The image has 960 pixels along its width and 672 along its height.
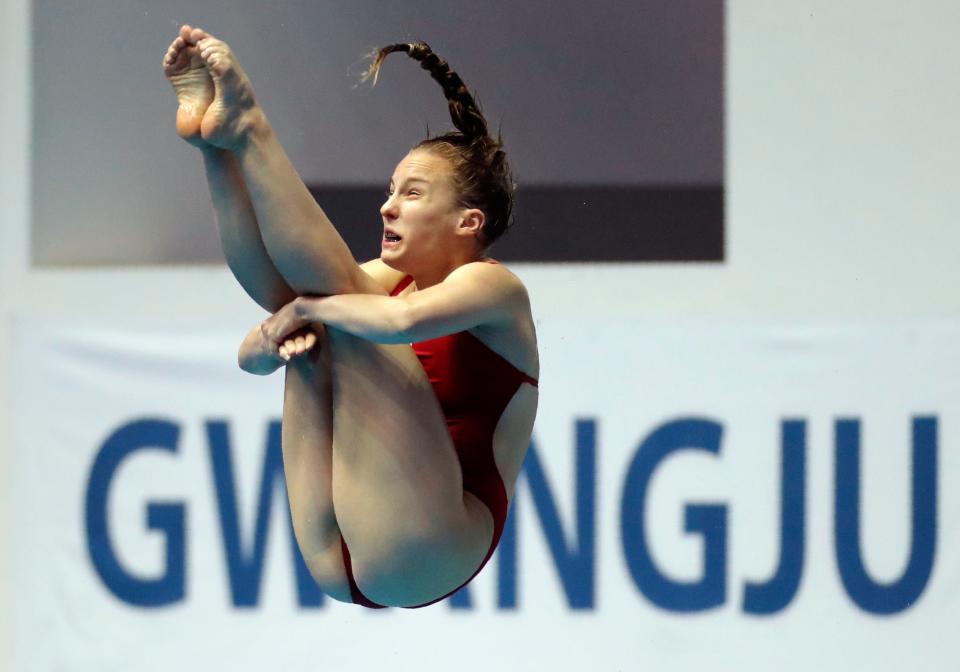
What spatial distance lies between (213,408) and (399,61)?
1.25 metres

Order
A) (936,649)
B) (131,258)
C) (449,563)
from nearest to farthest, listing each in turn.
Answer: (449,563) → (936,649) → (131,258)

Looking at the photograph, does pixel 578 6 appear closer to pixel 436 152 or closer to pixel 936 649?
pixel 436 152

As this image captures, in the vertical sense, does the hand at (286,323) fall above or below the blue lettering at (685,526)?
above

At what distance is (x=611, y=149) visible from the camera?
14.1 ft

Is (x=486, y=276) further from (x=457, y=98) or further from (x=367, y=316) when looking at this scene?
(x=457, y=98)

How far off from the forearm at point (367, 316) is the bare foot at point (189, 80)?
35 cm

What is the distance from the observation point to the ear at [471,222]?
101 inches

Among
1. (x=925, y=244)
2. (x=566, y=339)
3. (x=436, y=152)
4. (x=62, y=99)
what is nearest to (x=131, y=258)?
(x=62, y=99)

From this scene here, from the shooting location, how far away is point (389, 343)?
2.29 metres

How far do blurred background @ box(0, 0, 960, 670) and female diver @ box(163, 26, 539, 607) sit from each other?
158cm

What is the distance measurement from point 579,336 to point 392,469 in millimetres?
1891

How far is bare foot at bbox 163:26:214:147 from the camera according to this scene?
2.31m

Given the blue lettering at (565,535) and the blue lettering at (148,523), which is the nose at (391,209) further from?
the blue lettering at (148,523)

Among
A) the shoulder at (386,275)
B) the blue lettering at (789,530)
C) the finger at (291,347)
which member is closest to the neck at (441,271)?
the shoulder at (386,275)
